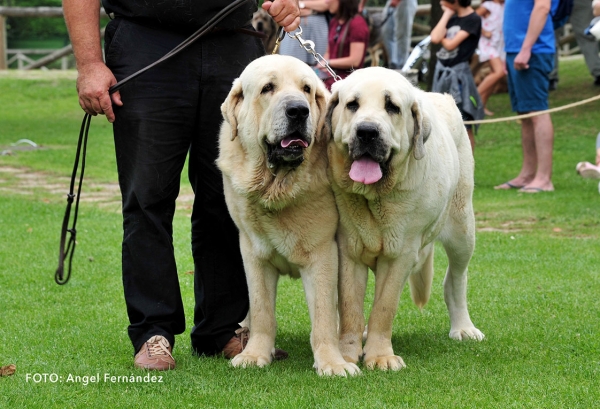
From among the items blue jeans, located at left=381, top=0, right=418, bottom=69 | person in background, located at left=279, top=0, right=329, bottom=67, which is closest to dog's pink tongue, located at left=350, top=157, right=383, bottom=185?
person in background, located at left=279, top=0, right=329, bottom=67

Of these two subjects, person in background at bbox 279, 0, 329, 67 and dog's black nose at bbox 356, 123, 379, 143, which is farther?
person in background at bbox 279, 0, 329, 67

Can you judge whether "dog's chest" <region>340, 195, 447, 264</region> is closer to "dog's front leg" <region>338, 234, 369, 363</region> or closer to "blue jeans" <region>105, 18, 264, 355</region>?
"dog's front leg" <region>338, 234, 369, 363</region>

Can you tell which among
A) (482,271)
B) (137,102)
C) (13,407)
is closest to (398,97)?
(137,102)

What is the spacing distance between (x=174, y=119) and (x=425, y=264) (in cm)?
182

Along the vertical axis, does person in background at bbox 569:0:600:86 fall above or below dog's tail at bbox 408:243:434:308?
above

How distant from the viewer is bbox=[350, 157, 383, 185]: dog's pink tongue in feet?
13.5

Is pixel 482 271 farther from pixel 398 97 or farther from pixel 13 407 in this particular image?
pixel 13 407

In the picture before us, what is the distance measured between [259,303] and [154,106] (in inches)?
45.5

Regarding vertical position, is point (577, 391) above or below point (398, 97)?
below

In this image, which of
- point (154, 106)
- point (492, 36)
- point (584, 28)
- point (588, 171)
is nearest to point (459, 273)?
point (154, 106)

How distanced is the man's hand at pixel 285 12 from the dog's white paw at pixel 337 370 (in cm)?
181

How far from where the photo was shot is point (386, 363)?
4.30m

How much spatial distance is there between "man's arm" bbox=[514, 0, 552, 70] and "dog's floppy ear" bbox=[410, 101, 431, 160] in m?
5.86

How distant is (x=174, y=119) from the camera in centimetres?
441
